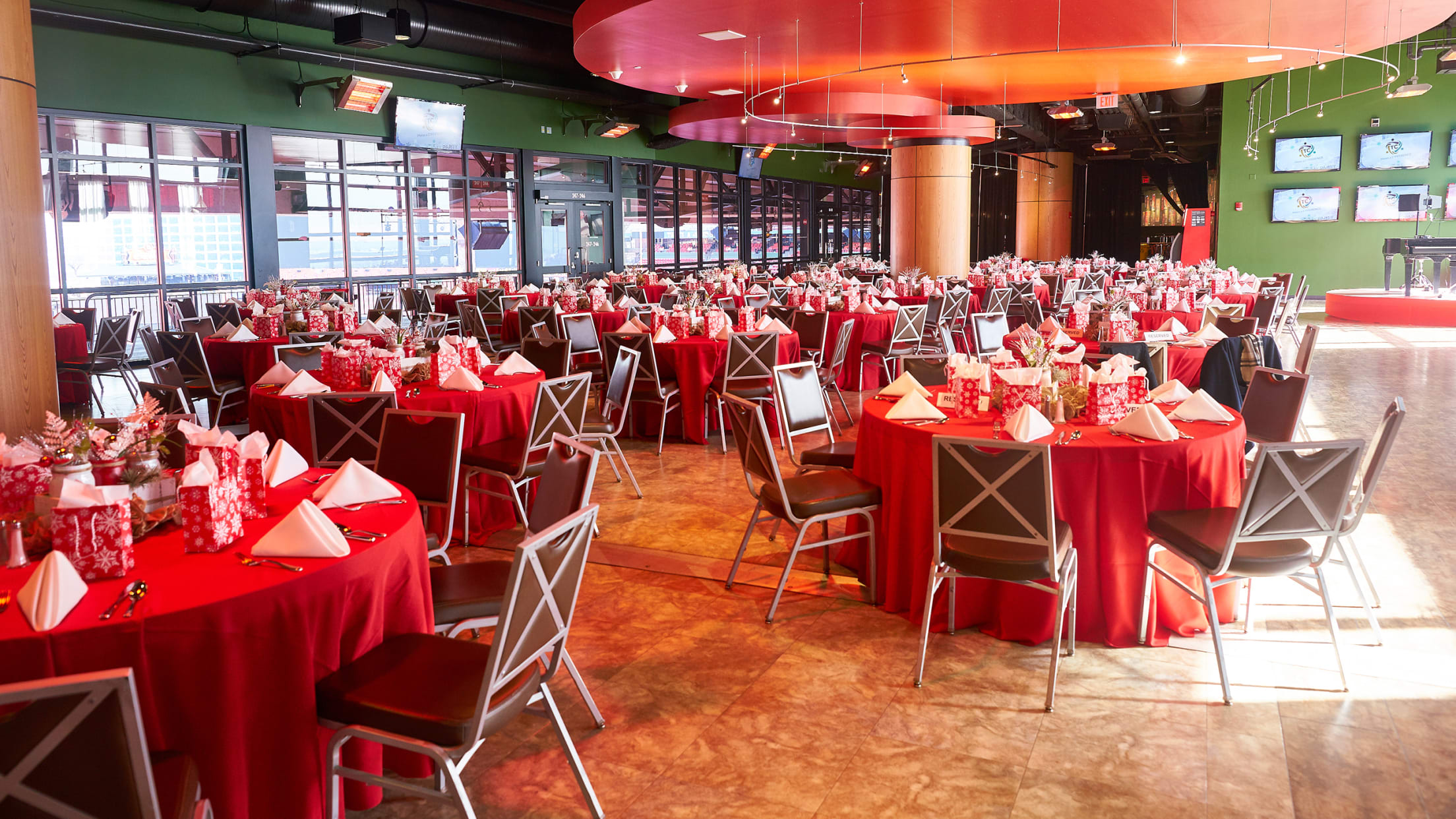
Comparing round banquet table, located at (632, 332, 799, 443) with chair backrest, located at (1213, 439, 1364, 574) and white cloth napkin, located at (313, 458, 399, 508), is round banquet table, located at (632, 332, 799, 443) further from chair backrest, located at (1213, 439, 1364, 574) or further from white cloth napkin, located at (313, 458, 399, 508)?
chair backrest, located at (1213, 439, 1364, 574)

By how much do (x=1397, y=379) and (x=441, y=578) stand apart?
1044 cm

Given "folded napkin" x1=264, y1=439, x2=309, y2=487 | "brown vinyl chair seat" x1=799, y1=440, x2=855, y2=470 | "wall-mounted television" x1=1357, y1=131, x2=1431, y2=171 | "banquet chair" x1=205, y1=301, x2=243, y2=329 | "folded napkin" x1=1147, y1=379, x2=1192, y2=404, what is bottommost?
"brown vinyl chair seat" x1=799, y1=440, x2=855, y2=470

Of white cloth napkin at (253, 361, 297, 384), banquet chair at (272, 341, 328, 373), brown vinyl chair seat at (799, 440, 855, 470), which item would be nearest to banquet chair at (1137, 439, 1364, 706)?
brown vinyl chair seat at (799, 440, 855, 470)

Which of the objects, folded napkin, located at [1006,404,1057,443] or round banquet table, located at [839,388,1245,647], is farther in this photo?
folded napkin, located at [1006,404,1057,443]

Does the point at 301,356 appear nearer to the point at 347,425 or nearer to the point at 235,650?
the point at 347,425

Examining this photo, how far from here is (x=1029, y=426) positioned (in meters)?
3.75

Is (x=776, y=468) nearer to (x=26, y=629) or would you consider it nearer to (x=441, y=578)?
(x=441, y=578)

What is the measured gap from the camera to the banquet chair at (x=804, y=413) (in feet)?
15.8

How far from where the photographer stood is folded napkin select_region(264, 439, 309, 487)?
315 cm

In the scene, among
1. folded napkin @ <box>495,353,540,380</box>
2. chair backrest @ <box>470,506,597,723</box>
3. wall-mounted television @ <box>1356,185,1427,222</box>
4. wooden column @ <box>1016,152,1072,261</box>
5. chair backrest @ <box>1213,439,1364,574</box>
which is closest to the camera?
chair backrest @ <box>470,506,597,723</box>

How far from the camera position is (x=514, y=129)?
17203mm

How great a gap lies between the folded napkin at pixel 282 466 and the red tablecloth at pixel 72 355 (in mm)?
7354

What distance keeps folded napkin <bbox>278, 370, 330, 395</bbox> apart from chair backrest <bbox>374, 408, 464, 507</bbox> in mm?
1288

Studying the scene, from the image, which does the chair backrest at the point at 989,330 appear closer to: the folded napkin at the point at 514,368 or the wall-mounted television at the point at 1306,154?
the folded napkin at the point at 514,368
